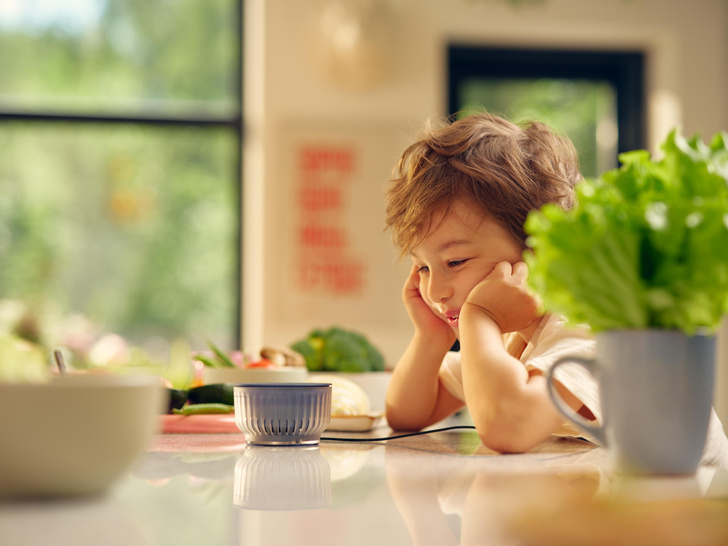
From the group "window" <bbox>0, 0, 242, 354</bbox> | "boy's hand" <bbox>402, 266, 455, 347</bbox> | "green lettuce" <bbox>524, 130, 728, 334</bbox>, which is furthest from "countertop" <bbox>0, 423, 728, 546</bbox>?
"window" <bbox>0, 0, 242, 354</bbox>

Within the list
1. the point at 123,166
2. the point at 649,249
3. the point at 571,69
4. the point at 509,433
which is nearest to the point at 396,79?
the point at 571,69

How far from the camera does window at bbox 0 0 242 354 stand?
3.80m

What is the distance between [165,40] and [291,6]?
2.36ft

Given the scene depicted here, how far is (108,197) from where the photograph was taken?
151 inches

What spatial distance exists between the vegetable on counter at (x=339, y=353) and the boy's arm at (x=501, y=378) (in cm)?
47

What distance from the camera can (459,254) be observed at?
1211mm

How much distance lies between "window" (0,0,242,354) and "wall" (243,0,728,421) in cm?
18

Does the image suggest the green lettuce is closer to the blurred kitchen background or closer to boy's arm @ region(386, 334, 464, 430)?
boy's arm @ region(386, 334, 464, 430)

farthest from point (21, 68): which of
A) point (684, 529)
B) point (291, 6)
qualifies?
point (684, 529)

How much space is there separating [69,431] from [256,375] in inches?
27.2

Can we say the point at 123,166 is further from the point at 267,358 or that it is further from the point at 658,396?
the point at 658,396

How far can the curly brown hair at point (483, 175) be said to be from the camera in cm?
126

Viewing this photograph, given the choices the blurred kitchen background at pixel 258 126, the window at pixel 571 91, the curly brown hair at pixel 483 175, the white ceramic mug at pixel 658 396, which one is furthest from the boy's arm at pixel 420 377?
the window at pixel 571 91

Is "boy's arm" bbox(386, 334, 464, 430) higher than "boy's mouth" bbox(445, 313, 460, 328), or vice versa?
"boy's mouth" bbox(445, 313, 460, 328)
